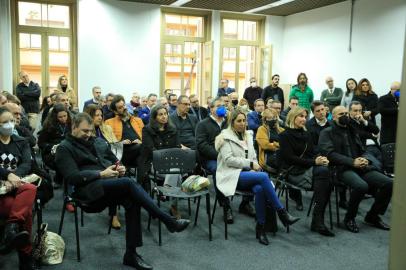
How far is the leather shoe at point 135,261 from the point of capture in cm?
309

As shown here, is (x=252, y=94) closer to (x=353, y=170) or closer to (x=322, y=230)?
(x=353, y=170)

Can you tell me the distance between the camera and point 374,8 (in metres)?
8.74

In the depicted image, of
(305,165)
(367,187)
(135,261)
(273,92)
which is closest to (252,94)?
(273,92)

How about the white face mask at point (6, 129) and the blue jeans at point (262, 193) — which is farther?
the blue jeans at point (262, 193)

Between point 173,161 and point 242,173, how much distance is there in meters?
0.70

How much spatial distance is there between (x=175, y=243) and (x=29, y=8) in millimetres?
7818

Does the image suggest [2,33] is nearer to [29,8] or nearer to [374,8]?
[29,8]

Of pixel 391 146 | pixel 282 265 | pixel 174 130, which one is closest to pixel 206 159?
pixel 174 130

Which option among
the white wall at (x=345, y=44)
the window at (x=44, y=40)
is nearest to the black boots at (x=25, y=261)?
the white wall at (x=345, y=44)

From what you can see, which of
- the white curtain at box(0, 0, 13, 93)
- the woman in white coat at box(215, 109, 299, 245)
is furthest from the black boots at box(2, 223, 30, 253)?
the white curtain at box(0, 0, 13, 93)

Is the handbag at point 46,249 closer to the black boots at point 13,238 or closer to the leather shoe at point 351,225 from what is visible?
the black boots at point 13,238

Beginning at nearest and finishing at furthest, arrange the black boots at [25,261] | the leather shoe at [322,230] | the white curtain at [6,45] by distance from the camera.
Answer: the black boots at [25,261] < the leather shoe at [322,230] < the white curtain at [6,45]

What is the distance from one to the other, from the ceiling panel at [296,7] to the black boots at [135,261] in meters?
7.94

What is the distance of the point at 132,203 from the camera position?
3.17 m
